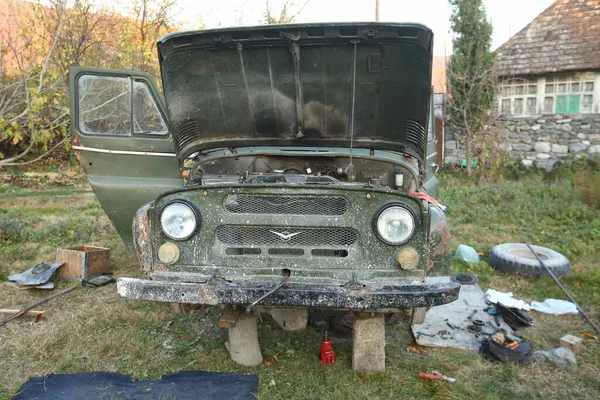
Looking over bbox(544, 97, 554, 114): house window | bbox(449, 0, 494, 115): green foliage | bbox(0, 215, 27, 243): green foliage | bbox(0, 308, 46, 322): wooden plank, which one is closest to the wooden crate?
bbox(0, 308, 46, 322): wooden plank

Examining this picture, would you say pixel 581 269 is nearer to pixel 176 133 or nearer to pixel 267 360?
pixel 267 360

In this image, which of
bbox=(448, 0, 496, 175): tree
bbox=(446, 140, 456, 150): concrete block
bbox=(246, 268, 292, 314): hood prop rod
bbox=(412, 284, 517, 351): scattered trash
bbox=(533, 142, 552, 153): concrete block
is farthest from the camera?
bbox=(446, 140, 456, 150): concrete block

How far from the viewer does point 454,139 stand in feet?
44.0

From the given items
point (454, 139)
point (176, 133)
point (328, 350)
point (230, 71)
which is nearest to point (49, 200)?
point (176, 133)

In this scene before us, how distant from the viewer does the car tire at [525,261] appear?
4941 millimetres

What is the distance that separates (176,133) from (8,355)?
6.81 feet

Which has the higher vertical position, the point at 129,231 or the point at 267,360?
the point at 129,231

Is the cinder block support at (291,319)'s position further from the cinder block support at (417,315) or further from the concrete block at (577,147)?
the concrete block at (577,147)

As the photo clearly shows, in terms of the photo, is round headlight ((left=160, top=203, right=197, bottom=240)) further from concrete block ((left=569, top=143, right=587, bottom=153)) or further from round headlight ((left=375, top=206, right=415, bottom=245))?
concrete block ((left=569, top=143, right=587, bottom=153))

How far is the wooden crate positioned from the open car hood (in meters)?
1.71

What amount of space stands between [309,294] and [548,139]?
40.1 feet

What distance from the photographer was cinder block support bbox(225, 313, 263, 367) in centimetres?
323

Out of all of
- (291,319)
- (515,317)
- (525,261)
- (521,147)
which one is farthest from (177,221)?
(521,147)

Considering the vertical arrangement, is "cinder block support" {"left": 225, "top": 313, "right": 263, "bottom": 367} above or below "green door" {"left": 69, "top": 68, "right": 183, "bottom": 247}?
below
